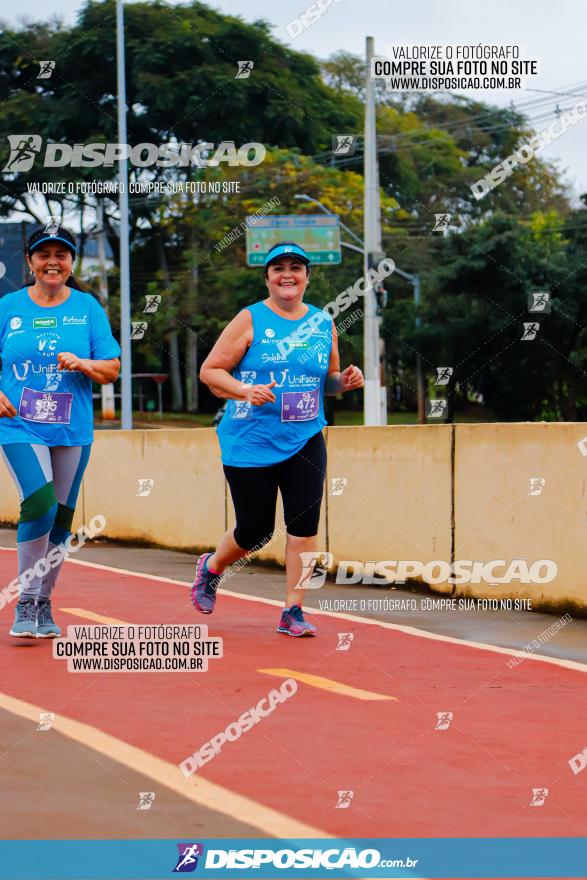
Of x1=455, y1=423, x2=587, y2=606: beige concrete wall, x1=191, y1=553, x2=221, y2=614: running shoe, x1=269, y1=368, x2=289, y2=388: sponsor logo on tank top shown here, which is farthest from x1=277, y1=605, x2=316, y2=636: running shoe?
x1=455, y1=423, x2=587, y2=606: beige concrete wall

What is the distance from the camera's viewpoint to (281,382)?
841cm

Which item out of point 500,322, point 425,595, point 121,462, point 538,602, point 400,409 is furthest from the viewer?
point 400,409

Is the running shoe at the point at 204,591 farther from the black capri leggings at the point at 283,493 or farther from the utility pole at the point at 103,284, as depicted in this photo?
the utility pole at the point at 103,284

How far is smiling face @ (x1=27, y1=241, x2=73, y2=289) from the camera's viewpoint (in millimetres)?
8039

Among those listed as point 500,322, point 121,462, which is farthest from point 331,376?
point 500,322

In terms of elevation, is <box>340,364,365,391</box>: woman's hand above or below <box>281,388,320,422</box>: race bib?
above

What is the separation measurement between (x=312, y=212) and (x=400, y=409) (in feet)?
45.6

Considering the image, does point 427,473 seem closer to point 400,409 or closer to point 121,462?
point 121,462

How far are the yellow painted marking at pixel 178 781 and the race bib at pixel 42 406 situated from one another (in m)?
2.03

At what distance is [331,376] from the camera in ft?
28.2

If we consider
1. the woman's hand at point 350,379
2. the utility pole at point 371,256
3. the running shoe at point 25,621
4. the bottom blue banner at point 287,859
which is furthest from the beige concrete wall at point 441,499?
the utility pole at point 371,256

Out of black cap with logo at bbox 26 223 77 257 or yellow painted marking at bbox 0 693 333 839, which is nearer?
yellow painted marking at bbox 0 693 333 839

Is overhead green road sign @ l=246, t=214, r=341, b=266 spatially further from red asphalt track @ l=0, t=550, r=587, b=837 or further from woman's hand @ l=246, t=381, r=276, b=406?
red asphalt track @ l=0, t=550, r=587, b=837

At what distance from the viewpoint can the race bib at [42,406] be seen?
8.02 meters
